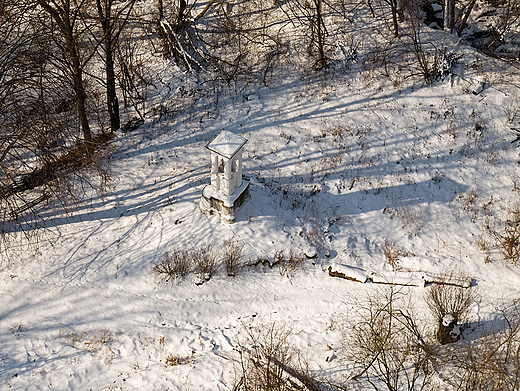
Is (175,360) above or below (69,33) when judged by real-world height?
below

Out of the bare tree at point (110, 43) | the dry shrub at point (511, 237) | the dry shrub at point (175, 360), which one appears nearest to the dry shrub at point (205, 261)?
the dry shrub at point (175, 360)

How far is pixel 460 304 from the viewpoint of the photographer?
10414 mm

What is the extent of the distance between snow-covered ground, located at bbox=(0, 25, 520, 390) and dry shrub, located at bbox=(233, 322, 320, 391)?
26 centimetres

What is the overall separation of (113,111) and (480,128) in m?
11.7

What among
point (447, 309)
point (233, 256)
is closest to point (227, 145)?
point (233, 256)

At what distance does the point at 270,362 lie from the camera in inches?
410

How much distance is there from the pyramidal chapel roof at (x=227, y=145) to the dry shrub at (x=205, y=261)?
2.49 metres

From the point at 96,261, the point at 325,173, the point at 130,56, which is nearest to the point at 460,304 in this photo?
the point at 325,173

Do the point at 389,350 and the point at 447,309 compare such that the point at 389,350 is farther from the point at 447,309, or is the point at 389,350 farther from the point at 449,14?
the point at 449,14

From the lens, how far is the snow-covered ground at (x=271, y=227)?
35.6ft

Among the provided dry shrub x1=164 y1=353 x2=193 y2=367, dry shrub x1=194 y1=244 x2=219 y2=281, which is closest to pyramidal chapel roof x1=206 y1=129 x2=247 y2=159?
dry shrub x1=194 y1=244 x2=219 y2=281

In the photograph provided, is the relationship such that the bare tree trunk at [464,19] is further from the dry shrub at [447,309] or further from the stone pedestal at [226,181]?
the dry shrub at [447,309]

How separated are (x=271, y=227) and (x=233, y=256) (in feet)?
4.68

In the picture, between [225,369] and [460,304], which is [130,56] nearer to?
[225,369]
